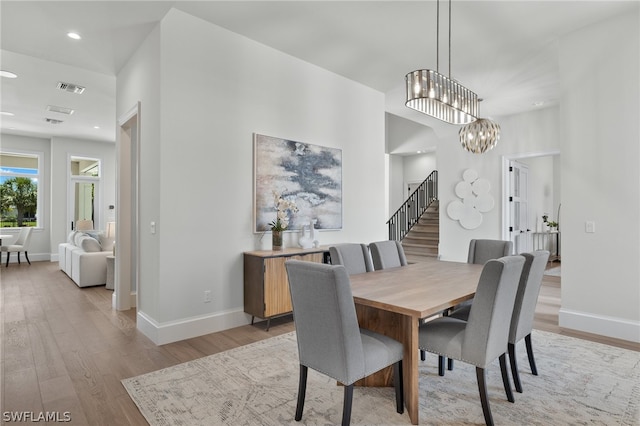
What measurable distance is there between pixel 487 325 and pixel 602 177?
8.81ft

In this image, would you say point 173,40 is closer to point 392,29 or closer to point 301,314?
point 392,29

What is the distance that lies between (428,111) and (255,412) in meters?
2.63

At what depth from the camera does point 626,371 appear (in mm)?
2654

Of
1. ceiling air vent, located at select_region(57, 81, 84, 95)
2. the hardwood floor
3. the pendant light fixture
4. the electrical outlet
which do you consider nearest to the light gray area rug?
the hardwood floor

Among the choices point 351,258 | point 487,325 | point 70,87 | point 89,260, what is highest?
point 70,87

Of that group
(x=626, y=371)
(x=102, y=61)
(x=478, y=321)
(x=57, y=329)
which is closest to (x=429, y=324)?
(x=478, y=321)

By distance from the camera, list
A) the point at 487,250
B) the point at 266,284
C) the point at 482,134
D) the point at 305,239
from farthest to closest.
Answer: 1. the point at 482,134
2. the point at 305,239
3. the point at 266,284
4. the point at 487,250

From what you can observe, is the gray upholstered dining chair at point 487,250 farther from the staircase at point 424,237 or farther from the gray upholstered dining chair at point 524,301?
the staircase at point 424,237

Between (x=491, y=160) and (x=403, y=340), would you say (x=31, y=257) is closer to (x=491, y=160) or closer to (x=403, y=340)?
(x=403, y=340)

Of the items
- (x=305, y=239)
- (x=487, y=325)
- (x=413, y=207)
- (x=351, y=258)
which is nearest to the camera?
(x=487, y=325)

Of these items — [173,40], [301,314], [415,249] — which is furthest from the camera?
[415,249]

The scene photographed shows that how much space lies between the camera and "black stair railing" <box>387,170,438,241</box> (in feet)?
32.7

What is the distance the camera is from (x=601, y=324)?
3.51 metres

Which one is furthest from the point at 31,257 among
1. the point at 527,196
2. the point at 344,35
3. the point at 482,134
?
the point at 527,196
